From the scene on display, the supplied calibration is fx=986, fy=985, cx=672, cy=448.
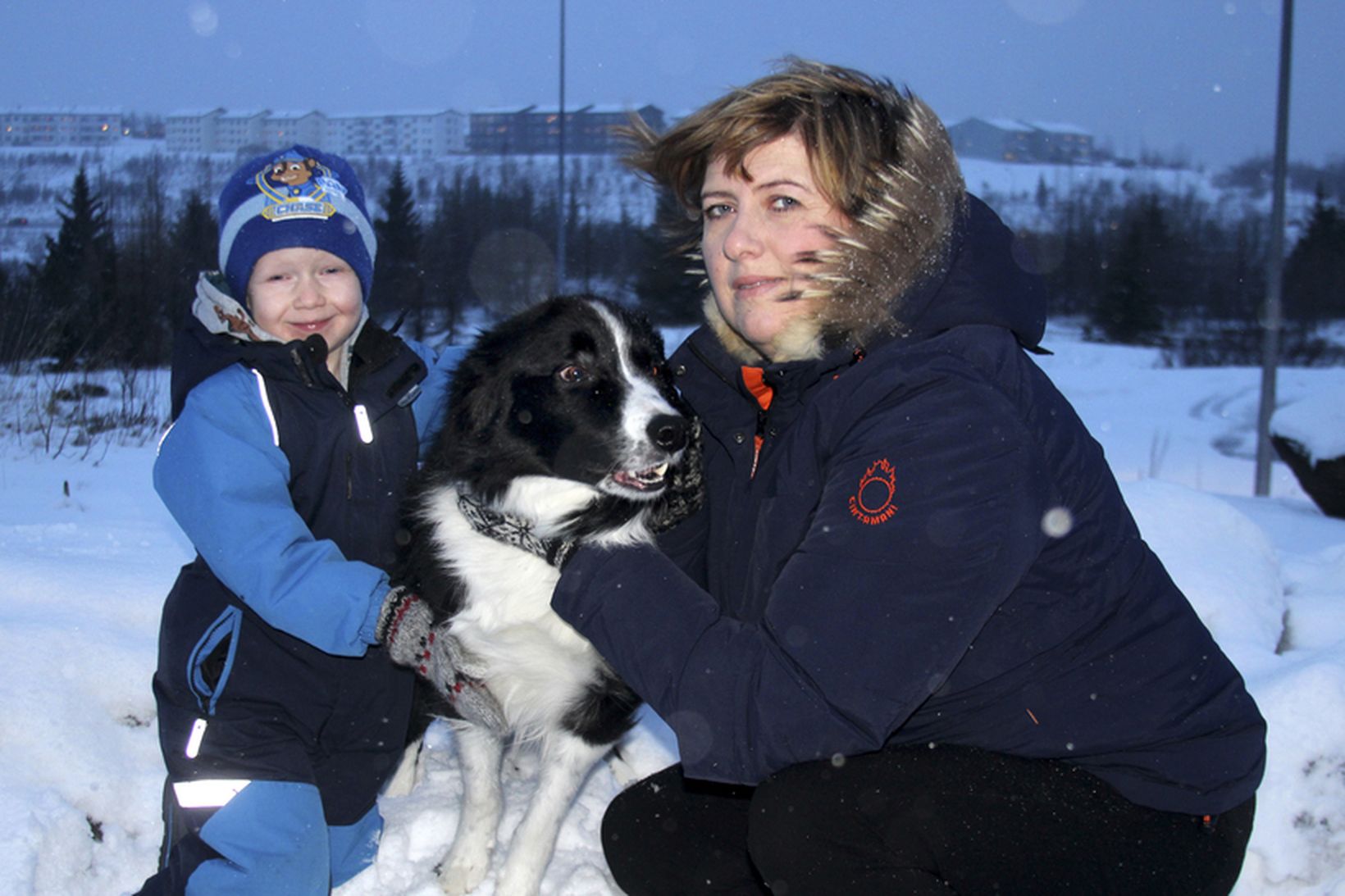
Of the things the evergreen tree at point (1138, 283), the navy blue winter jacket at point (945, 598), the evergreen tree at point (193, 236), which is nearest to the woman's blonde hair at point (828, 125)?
the navy blue winter jacket at point (945, 598)

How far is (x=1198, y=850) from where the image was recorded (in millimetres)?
1886

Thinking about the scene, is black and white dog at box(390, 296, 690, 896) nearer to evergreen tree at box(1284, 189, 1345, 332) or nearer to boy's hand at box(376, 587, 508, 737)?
boy's hand at box(376, 587, 508, 737)

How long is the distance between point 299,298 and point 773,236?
52.6 inches

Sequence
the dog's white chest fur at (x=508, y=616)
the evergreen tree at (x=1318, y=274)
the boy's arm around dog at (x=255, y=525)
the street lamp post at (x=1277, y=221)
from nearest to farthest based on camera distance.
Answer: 1. the boy's arm around dog at (x=255, y=525)
2. the dog's white chest fur at (x=508, y=616)
3. the street lamp post at (x=1277, y=221)
4. the evergreen tree at (x=1318, y=274)

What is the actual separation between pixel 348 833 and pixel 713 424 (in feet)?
5.01

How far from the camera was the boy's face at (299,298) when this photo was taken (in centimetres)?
261

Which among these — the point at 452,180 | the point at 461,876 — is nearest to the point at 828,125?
the point at 461,876

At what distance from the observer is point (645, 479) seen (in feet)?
8.31

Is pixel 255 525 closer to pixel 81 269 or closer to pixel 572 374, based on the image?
pixel 572 374

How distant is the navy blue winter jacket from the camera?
1.65 meters

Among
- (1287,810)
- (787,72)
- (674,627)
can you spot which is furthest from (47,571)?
(1287,810)

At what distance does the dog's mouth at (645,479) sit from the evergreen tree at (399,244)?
26.3m

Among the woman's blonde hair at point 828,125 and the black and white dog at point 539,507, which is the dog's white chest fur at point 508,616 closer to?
the black and white dog at point 539,507

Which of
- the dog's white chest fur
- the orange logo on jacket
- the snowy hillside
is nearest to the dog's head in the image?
the dog's white chest fur
